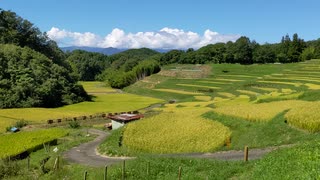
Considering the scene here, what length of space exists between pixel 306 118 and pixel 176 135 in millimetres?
9842

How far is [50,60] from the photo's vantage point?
91.3 m

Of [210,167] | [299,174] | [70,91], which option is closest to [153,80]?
[70,91]

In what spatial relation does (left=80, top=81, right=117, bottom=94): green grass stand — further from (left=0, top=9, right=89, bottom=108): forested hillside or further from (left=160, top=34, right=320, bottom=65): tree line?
(left=160, top=34, right=320, bottom=65): tree line

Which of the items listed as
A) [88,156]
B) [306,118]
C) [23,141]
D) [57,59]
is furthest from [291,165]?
[57,59]

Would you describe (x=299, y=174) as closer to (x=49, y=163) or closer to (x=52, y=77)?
(x=49, y=163)

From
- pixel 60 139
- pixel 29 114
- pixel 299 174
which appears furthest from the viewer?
pixel 29 114

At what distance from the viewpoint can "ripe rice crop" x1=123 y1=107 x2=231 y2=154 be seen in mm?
29203

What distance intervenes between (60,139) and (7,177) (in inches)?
560

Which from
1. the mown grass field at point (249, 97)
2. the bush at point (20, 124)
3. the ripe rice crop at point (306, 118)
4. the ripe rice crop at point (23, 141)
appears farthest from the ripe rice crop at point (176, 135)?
the bush at point (20, 124)

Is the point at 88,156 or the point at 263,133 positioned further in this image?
the point at 88,156

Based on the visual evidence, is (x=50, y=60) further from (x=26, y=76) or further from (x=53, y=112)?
(x=53, y=112)

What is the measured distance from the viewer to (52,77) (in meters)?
84.1

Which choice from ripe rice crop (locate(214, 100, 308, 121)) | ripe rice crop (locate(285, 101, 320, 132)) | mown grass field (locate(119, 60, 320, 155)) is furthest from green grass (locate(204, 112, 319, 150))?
A: ripe rice crop (locate(214, 100, 308, 121))

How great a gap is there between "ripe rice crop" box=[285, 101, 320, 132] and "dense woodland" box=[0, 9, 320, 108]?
55.3m
